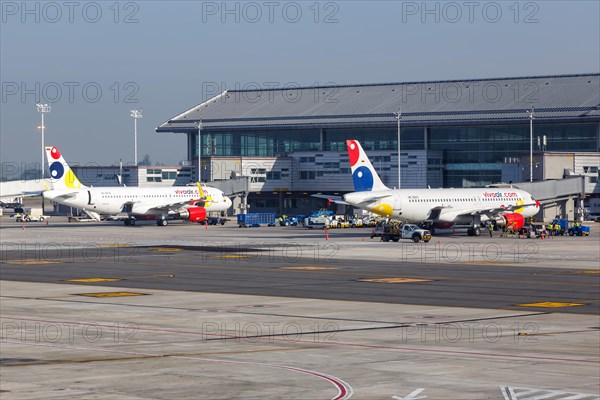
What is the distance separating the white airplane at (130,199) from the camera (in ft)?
425

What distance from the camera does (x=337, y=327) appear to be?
35844 millimetres

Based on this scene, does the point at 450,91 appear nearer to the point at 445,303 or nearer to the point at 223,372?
the point at 445,303

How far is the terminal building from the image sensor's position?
153875mm

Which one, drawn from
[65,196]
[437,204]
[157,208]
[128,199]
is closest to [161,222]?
[157,208]

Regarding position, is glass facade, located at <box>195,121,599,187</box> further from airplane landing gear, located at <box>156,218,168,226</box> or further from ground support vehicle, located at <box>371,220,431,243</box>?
ground support vehicle, located at <box>371,220,431,243</box>

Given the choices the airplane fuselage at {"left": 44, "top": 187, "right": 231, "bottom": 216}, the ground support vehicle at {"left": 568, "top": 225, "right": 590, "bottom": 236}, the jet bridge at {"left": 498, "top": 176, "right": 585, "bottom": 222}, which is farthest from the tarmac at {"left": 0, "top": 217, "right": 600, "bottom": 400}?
the airplane fuselage at {"left": 44, "top": 187, "right": 231, "bottom": 216}

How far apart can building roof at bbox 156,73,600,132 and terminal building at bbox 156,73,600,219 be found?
183 mm

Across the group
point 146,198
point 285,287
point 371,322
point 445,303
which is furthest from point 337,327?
point 146,198

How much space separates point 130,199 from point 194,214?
27.0 ft

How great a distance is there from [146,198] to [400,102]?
53.2 metres

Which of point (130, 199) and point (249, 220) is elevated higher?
point (130, 199)

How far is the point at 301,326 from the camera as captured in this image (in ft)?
118

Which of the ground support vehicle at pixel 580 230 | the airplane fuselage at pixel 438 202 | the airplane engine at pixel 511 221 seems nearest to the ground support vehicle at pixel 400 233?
the airplane fuselage at pixel 438 202

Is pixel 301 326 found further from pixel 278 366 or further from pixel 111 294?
pixel 111 294
